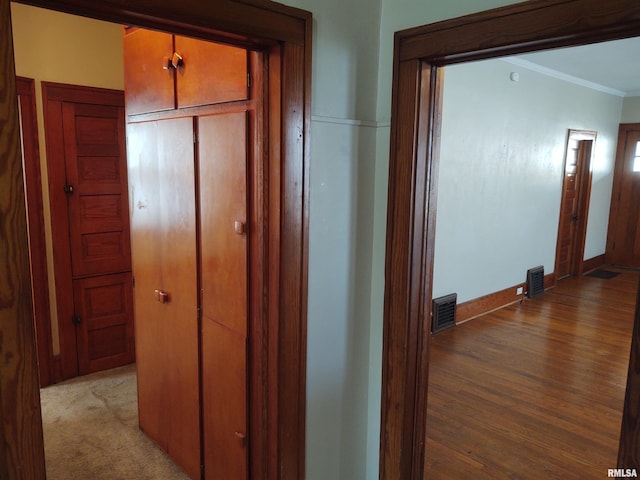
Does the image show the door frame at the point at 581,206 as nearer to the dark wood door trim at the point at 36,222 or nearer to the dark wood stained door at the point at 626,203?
the dark wood stained door at the point at 626,203

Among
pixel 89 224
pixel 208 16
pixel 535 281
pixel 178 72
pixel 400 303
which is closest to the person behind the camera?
pixel 208 16

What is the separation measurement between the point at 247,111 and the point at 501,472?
2.34m

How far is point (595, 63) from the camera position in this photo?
16.8 feet

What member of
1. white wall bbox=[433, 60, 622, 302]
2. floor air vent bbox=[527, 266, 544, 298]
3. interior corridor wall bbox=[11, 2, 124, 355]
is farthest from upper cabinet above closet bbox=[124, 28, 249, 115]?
floor air vent bbox=[527, 266, 544, 298]

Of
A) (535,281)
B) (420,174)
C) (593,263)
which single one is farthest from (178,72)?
(593,263)

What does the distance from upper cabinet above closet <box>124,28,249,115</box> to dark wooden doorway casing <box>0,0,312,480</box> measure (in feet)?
1.05

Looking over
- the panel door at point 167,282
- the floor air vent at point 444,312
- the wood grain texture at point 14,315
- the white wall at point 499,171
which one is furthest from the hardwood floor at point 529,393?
the wood grain texture at point 14,315

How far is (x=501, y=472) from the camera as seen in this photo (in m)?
2.61

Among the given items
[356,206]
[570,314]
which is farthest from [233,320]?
[570,314]

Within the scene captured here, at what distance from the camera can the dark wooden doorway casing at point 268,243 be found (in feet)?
3.63

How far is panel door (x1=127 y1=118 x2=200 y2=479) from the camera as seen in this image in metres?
2.29

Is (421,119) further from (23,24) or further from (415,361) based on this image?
(23,24)

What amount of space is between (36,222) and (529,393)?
3.78m

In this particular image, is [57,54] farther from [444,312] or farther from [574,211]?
[574,211]
